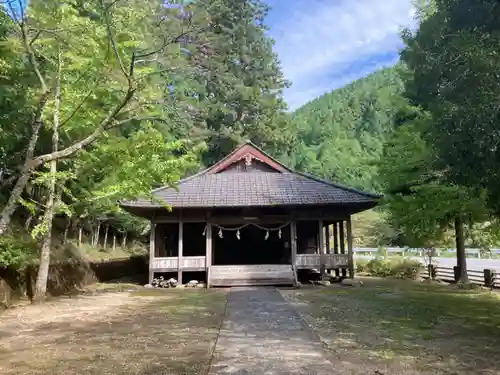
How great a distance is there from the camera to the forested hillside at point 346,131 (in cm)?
6303

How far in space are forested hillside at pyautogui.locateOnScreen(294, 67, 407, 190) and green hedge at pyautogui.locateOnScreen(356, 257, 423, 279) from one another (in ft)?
115

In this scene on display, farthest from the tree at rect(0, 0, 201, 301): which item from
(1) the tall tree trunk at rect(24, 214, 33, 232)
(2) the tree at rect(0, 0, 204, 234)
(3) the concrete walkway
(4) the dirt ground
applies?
(3) the concrete walkway

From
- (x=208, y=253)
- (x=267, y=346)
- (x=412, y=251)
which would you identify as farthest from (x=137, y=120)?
(x=412, y=251)

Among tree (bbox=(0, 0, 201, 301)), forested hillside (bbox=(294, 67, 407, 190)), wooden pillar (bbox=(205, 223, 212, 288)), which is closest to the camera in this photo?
tree (bbox=(0, 0, 201, 301))

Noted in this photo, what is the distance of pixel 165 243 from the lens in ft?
72.7

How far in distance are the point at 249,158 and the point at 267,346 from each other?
14.8 m

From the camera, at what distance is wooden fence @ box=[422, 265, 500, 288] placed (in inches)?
616

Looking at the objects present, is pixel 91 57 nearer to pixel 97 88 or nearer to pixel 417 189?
pixel 97 88

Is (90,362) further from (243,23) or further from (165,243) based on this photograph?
(243,23)

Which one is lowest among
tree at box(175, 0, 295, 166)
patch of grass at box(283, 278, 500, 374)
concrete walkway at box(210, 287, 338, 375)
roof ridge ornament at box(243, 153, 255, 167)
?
patch of grass at box(283, 278, 500, 374)

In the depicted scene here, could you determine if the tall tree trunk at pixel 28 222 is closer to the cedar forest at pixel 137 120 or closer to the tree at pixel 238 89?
the cedar forest at pixel 137 120

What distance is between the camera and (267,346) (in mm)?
6621

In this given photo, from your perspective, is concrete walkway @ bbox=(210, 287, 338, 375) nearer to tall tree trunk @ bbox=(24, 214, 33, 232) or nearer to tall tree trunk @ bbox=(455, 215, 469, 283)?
tall tree trunk @ bbox=(24, 214, 33, 232)

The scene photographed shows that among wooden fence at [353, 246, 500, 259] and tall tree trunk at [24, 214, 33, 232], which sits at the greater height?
tall tree trunk at [24, 214, 33, 232]
